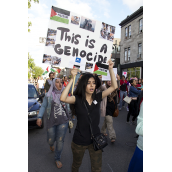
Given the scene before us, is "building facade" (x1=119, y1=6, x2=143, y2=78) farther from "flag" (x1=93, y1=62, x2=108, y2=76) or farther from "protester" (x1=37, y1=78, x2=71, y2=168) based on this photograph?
"protester" (x1=37, y1=78, x2=71, y2=168)

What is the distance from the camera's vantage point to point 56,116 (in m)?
3.56

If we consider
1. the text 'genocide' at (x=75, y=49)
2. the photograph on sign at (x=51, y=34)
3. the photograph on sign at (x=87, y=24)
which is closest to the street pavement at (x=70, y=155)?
the text 'genocide' at (x=75, y=49)

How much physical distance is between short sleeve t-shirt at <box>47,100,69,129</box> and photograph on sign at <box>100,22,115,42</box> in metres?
1.90

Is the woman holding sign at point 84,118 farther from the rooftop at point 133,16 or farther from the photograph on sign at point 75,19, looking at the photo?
the rooftop at point 133,16

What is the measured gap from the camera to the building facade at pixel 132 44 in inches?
904

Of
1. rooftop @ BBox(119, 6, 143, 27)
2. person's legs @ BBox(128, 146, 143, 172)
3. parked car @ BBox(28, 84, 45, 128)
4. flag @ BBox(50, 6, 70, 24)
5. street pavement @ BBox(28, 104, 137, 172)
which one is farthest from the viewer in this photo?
rooftop @ BBox(119, 6, 143, 27)

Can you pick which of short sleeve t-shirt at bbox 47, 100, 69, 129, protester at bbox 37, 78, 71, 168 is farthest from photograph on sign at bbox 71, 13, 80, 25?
short sleeve t-shirt at bbox 47, 100, 69, 129

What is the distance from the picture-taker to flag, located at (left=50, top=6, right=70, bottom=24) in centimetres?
298

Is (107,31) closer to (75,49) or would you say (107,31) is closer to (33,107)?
(75,49)

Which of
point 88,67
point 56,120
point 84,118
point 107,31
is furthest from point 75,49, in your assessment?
point 56,120

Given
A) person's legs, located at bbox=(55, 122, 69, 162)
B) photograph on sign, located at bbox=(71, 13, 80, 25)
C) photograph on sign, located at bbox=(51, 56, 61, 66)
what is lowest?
person's legs, located at bbox=(55, 122, 69, 162)
